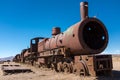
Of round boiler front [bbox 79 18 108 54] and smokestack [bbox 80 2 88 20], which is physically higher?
smokestack [bbox 80 2 88 20]

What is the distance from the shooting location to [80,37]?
42.0ft

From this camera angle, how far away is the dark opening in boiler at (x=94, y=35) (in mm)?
13500

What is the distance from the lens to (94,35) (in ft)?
45.7

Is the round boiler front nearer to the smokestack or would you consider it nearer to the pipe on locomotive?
the pipe on locomotive

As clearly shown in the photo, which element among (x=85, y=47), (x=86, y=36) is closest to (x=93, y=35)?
(x=86, y=36)

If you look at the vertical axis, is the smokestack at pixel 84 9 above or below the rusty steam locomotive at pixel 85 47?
above

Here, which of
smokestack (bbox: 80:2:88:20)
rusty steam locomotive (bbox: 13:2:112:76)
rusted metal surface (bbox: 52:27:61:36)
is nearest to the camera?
rusty steam locomotive (bbox: 13:2:112:76)

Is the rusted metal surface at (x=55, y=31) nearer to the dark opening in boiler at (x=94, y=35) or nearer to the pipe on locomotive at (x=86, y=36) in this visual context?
the pipe on locomotive at (x=86, y=36)

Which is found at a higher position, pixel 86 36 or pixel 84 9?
pixel 84 9

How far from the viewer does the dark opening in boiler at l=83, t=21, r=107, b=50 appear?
13500mm

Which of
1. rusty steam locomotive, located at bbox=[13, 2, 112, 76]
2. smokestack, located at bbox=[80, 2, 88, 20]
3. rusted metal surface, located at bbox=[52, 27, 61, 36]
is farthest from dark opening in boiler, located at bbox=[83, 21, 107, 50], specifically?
rusted metal surface, located at bbox=[52, 27, 61, 36]

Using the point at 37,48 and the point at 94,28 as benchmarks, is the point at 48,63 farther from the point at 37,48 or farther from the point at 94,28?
the point at 94,28

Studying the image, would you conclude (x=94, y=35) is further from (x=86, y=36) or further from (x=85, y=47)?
(x=85, y=47)

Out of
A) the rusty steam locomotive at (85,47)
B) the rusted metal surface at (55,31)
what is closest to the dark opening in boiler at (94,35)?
the rusty steam locomotive at (85,47)
